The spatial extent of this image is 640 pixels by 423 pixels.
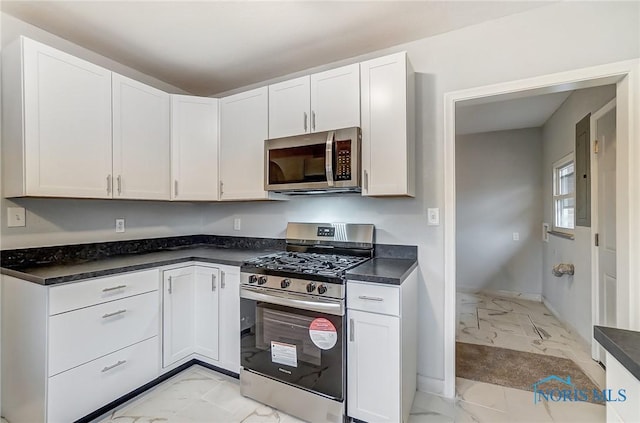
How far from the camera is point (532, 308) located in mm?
3803

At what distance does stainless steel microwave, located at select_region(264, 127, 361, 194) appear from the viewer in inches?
77.0

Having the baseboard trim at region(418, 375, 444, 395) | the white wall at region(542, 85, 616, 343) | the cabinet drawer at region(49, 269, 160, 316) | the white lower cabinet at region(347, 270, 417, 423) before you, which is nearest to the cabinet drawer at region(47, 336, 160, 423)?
the cabinet drawer at region(49, 269, 160, 316)

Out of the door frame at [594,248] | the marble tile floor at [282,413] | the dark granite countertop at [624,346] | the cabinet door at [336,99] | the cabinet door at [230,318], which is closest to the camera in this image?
the dark granite countertop at [624,346]

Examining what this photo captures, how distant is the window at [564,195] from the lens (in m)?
3.21

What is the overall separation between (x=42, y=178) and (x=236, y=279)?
1.32 metres

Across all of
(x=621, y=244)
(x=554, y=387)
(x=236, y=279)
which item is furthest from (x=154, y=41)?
(x=554, y=387)

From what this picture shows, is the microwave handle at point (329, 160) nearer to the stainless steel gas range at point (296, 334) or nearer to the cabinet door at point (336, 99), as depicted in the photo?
the cabinet door at point (336, 99)

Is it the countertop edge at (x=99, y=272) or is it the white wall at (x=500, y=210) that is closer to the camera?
the countertop edge at (x=99, y=272)

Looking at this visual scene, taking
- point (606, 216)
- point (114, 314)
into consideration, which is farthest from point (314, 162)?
point (606, 216)

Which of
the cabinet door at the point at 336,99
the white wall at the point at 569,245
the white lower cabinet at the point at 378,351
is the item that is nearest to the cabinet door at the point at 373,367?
the white lower cabinet at the point at 378,351

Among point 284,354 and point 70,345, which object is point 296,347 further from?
point 70,345

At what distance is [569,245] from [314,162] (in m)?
2.97

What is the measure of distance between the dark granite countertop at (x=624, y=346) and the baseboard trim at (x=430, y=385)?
127cm

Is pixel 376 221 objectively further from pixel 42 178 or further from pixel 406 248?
pixel 42 178
